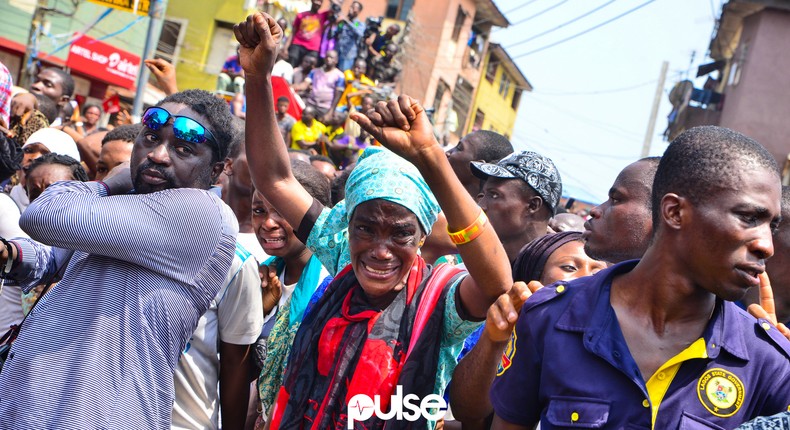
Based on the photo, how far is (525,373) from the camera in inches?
89.3

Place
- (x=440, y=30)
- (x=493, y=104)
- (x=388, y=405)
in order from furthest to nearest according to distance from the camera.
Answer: (x=493, y=104), (x=440, y=30), (x=388, y=405)

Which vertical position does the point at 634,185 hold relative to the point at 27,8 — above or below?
below

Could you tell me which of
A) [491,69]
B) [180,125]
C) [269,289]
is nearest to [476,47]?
[491,69]

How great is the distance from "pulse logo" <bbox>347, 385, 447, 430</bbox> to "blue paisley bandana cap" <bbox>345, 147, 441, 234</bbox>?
0.63 metres

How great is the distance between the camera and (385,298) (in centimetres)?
291

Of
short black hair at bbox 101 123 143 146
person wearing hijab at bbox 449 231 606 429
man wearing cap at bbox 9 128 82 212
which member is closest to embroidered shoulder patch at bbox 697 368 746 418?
person wearing hijab at bbox 449 231 606 429

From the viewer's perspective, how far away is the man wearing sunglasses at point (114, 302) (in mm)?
2586

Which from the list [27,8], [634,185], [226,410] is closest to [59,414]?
[226,410]

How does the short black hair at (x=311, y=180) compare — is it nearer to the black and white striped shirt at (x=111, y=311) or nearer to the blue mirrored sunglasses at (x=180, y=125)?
the blue mirrored sunglasses at (x=180, y=125)

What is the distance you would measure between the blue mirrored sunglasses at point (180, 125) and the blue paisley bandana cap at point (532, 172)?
1.85 meters

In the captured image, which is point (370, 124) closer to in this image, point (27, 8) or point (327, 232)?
point (327, 232)

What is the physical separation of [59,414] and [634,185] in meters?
2.42

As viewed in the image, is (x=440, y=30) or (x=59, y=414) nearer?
(x=59, y=414)

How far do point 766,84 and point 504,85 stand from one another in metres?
19.4
